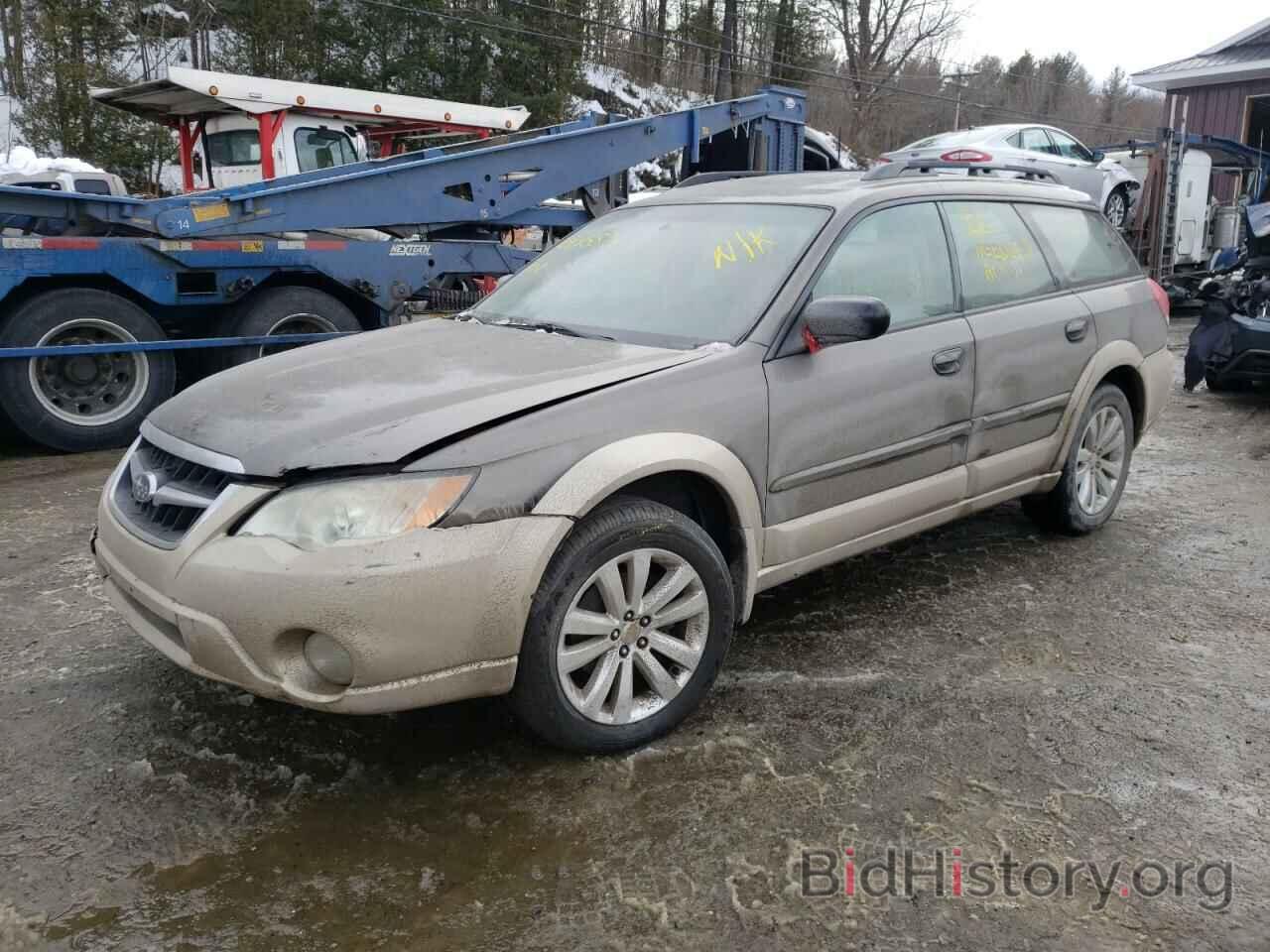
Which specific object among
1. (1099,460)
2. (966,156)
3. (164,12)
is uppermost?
(164,12)

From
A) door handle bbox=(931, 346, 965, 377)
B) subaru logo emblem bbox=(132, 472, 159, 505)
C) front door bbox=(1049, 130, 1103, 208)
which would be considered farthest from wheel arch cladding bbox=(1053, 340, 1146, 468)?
front door bbox=(1049, 130, 1103, 208)

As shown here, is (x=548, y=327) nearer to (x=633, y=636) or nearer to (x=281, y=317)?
(x=633, y=636)

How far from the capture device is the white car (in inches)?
533

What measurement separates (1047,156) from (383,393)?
13.5m

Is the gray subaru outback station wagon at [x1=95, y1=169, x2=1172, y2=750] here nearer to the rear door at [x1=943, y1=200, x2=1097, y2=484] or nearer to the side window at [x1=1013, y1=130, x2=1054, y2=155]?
the rear door at [x1=943, y1=200, x2=1097, y2=484]

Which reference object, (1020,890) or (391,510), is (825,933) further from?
(391,510)

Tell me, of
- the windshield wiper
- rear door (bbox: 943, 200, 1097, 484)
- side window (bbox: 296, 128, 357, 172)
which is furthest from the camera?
side window (bbox: 296, 128, 357, 172)

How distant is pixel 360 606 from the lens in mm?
2566

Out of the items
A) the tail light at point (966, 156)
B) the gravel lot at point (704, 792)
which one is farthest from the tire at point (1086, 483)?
the tail light at point (966, 156)

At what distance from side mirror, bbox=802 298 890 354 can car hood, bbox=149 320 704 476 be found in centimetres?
41

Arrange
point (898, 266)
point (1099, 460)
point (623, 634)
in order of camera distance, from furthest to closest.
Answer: point (1099, 460) → point (898, 266) → point (623, 634)

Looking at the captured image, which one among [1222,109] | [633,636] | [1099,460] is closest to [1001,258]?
[1099,460]

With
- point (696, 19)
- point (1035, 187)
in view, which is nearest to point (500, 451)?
point (1035, 187)

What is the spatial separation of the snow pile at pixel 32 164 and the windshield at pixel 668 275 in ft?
35.5
